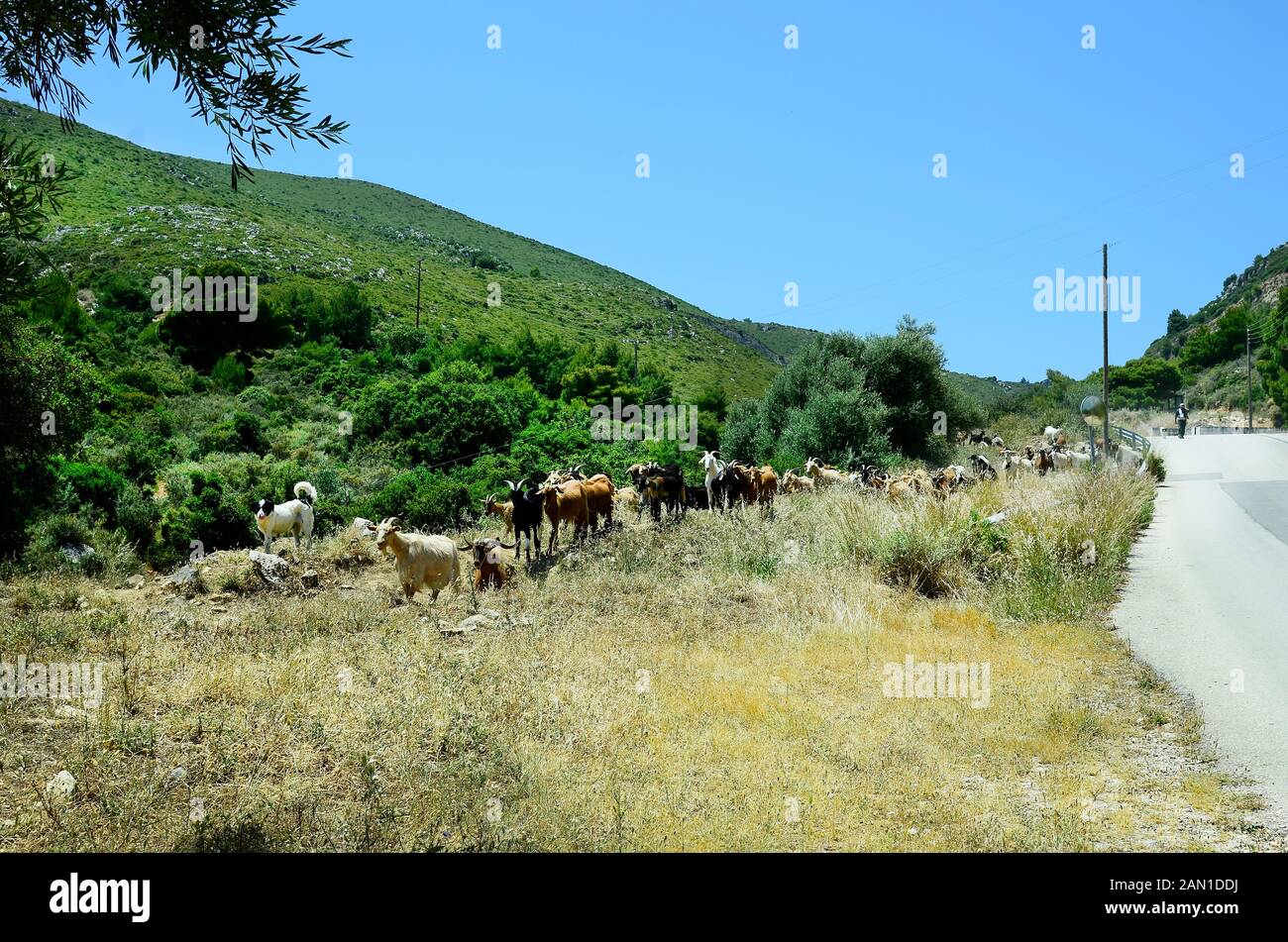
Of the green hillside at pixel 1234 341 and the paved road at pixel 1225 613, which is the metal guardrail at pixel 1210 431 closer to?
the green hillside at pixel 1234 341

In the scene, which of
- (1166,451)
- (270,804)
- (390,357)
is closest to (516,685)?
(270,804)

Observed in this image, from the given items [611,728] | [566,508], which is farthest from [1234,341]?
[611,728]

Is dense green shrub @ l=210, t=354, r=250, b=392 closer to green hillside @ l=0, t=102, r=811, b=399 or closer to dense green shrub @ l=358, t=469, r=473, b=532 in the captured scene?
green hillside @ l=0, t=102, r=811, b=399

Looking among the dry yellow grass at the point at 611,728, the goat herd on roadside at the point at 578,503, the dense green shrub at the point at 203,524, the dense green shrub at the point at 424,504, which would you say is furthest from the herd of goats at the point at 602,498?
the dense green shrub at the point at 203,524

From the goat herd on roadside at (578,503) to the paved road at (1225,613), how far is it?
3892 mm

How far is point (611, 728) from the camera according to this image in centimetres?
735

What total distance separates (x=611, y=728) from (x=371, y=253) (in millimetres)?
77515

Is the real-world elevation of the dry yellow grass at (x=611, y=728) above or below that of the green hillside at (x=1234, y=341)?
below

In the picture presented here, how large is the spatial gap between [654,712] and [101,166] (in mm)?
83473

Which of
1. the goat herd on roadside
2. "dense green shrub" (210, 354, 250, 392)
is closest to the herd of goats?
the goat herd on roadside

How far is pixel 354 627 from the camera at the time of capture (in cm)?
1104

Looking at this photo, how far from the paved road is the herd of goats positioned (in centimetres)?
407

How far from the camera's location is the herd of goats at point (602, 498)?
13008 mm

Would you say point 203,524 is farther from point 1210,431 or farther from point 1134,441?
point 1210,431
